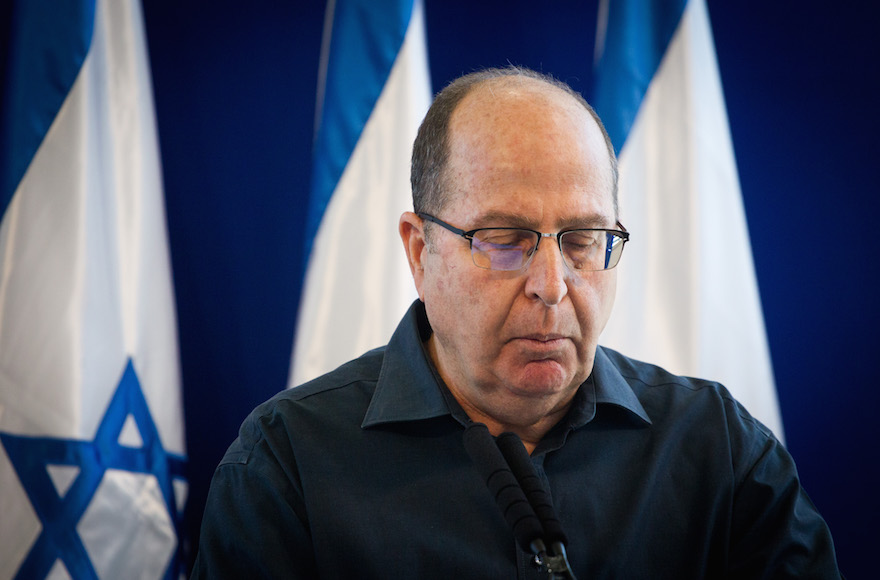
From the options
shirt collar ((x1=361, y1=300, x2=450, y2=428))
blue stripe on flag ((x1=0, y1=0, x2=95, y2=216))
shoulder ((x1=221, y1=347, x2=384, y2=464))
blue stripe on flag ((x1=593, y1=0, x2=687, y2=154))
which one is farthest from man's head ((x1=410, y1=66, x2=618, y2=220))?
blue stripe on flag ((x1=0, y1=0, x2=95, y2=216))

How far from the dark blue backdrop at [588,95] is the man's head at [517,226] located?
116 cm

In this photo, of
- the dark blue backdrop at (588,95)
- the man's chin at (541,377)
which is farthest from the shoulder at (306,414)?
the dark blue backdrop at (588,95)

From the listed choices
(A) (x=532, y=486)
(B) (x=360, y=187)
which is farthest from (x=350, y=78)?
(A) (x=532, y=486)

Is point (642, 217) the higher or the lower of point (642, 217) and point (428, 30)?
the lower

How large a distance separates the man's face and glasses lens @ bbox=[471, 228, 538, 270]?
0.04 ft

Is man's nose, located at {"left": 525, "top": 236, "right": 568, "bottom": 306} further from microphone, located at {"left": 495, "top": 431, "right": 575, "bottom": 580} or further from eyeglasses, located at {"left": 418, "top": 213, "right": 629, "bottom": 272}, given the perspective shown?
microphone, located at {"left": 495, "top": 431, "right": 575, "bottom": 580}

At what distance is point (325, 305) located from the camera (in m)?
2.08

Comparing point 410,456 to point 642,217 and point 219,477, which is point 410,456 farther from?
point 642,217

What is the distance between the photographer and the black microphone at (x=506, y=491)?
31.2 inches

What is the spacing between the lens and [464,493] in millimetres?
1229

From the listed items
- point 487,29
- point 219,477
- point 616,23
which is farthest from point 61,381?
point 616,23

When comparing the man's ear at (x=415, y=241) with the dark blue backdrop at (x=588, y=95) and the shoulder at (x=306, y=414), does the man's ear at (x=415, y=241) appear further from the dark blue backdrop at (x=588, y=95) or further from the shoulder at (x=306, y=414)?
the dark blue backdrop at (x=588, y=95)

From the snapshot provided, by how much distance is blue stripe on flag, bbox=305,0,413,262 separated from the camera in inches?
82.4

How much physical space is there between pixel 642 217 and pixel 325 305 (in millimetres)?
955
